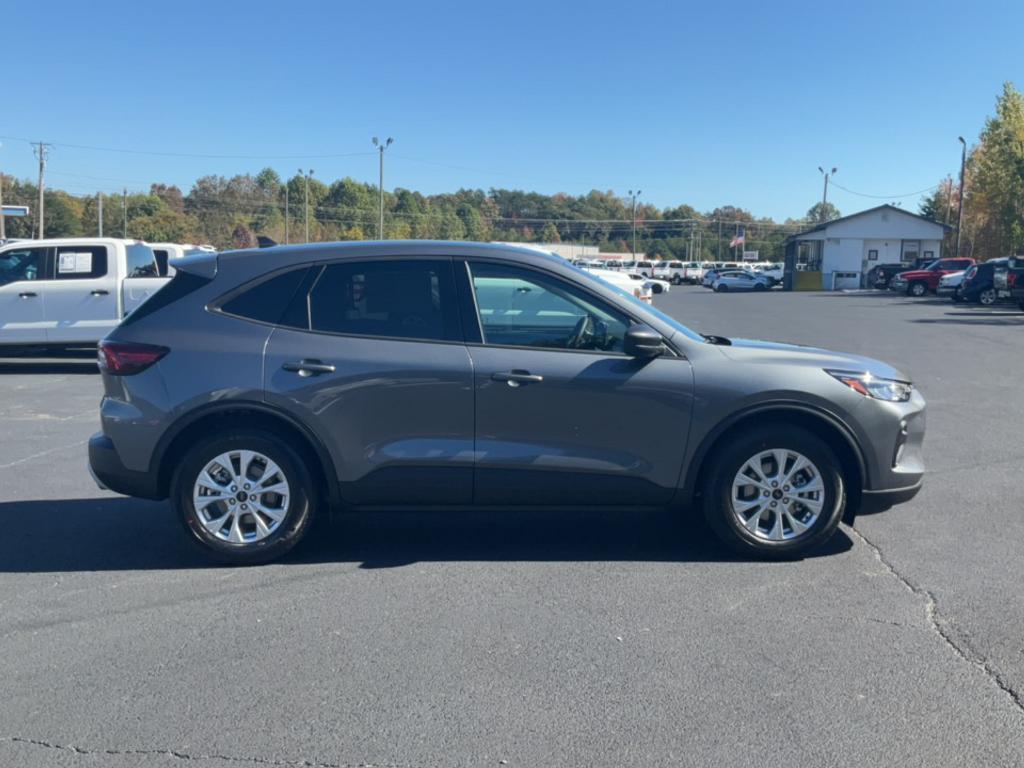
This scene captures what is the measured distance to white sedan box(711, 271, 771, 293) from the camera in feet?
197

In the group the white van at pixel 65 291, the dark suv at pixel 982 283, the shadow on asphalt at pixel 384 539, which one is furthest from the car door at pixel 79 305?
the dark suv at pixel 982 283

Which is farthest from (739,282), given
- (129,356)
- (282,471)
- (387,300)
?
(129,356)

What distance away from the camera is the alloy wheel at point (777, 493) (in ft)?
17.1

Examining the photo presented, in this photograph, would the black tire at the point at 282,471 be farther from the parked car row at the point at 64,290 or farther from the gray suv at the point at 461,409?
the parked car row at the point at 64,290

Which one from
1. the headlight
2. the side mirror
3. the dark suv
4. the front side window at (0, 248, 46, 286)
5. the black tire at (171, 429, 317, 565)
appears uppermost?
the dark suv

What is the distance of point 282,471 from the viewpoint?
5.18 meters

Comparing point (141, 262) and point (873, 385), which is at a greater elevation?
point (141, 262)

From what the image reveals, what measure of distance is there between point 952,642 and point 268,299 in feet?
Answer: 12.8

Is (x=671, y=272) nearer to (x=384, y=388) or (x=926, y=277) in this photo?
(x=926, y=277)

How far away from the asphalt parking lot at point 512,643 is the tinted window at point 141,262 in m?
7.95

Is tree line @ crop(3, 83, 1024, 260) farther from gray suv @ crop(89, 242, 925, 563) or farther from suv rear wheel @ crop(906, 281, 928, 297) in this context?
gray suv @ crop(89, 242, 925, 563)

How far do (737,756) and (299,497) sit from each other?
284cm

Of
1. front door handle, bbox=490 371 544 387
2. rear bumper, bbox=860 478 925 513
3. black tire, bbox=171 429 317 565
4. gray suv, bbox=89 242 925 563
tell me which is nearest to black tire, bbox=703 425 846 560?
gray suv, bbox=89 242 925 563

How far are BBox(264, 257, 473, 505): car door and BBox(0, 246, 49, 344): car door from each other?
10.4 meters
